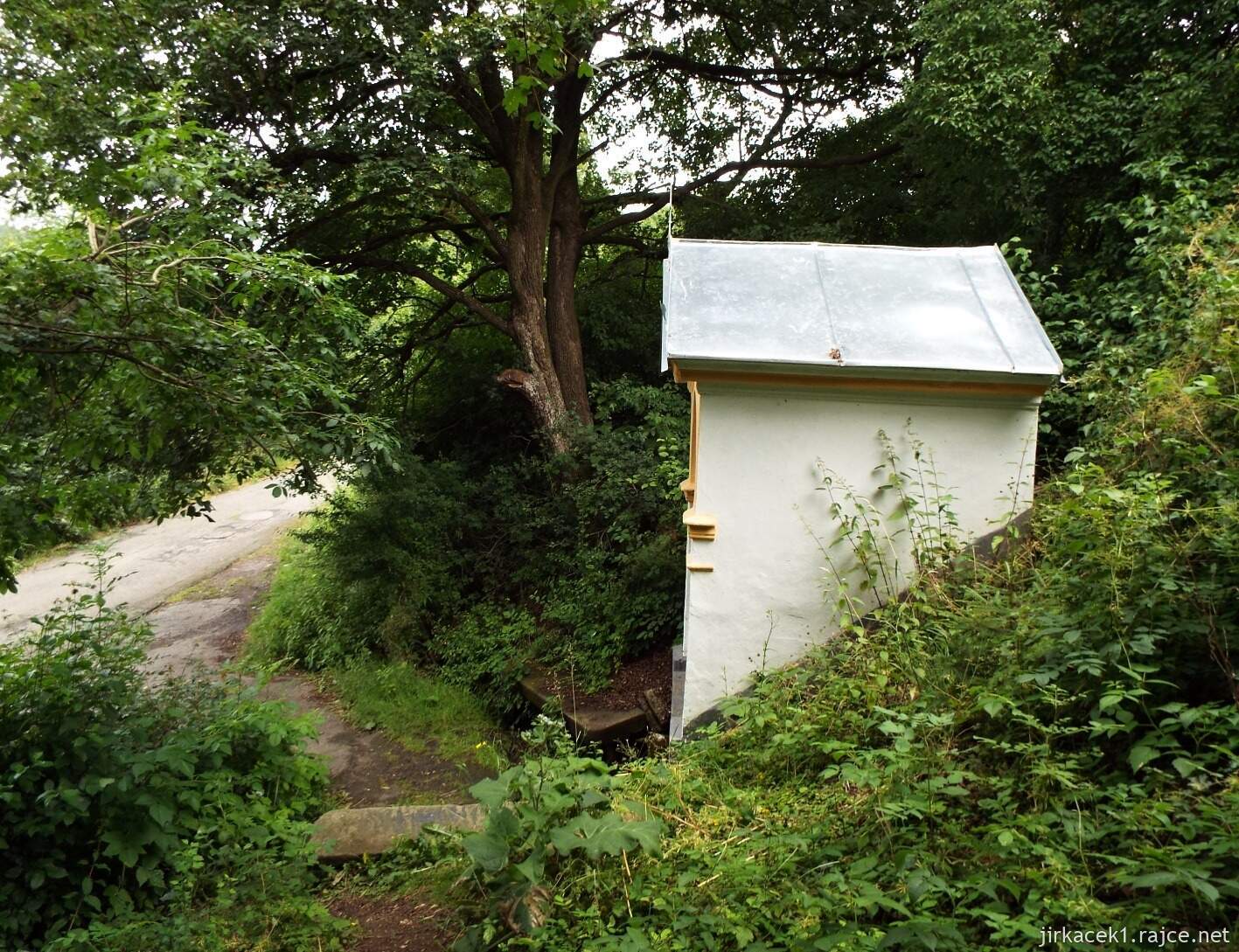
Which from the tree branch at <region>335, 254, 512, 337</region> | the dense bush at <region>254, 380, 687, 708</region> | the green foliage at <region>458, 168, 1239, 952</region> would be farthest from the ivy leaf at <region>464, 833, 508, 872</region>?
the tree branch at <region>335, 254, 512, 337</region>

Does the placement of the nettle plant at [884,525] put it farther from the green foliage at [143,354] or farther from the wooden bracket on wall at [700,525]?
the green foliage at [143,354]

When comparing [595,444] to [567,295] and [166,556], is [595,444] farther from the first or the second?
[166,556]

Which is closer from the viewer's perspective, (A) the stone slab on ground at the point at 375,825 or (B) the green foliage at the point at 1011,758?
(B) the green foliage at the point at 1011,758

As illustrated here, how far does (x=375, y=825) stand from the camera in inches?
201

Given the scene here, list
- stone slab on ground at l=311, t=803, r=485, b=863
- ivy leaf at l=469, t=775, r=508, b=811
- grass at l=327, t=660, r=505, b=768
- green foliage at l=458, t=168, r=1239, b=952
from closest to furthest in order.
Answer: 1. green foliage at l=458, t=168, r=1239, b=952
2. ivy leaf at l=469, t=775, r=508, b=811
3. stone slab on ground at l=311, t=803, r=485, b=863
4. grass at l=327, t=660, r=505, b=768

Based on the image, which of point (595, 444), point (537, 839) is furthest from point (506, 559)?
point (537, 839)

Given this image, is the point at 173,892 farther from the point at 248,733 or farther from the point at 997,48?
the point at 997,48

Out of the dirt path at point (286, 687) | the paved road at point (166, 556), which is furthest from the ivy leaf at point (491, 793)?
the paved road at point (166, 556)

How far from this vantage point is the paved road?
12.3m

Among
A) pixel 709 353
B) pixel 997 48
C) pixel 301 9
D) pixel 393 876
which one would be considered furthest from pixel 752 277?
pixel 301 9

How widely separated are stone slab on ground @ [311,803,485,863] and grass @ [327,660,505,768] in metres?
2.23

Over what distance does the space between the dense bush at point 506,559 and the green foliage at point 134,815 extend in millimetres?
3486

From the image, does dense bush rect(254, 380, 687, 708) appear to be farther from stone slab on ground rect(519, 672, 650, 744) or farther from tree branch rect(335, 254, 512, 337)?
tree branch rect(335, 254, 512, 337)

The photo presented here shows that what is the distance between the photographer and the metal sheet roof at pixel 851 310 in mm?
4996
